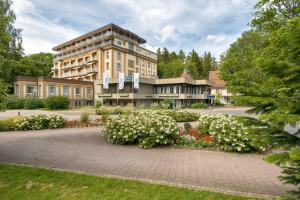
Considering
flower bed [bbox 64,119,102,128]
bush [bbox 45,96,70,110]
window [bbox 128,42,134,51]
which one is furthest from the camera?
window [bbox 128,42,134,51]

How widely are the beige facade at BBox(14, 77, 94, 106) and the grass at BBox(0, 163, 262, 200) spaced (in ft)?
142

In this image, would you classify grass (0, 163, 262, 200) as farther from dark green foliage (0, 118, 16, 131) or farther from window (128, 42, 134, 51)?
window (128, 42, 134, 51)

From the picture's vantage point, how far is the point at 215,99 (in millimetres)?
56906

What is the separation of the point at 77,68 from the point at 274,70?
6664cm

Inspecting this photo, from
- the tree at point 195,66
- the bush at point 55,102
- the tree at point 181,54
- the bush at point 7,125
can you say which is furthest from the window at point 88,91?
the tree at point 181,54

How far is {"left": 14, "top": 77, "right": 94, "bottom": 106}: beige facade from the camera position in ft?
143

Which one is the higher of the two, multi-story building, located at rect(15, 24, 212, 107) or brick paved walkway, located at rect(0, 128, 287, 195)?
multi-story building, located at rect(15, 24, 212, 107)

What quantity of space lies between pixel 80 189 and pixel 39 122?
11108mm

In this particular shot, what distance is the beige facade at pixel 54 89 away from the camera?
4372 centimetres

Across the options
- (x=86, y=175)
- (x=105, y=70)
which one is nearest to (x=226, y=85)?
(x=86, y=175)

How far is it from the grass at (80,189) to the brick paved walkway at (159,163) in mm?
549

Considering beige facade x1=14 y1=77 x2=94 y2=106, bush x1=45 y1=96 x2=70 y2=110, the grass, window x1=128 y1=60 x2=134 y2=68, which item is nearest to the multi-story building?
window x1=128 y1=60 x2=134 y2=68

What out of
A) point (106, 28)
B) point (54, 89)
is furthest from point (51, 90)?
point (106, 28)

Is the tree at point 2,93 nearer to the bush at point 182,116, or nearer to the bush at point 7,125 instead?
the bush at point 7,125
